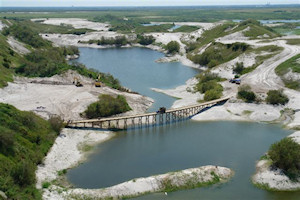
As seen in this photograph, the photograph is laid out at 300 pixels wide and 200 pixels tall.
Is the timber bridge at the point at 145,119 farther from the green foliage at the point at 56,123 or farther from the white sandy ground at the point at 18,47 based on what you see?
the white sandy ground at the point at 18,47

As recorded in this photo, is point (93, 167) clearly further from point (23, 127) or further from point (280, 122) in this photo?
point (280, 122)

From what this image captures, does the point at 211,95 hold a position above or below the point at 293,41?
below

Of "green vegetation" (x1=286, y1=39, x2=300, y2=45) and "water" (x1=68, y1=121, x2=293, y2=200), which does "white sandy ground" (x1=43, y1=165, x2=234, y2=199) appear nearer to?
"water" (x1=68, y1=121, x2=293, y2=200)

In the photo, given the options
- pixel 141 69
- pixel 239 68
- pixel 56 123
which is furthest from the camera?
pixel 141 69

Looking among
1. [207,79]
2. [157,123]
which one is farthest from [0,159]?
[207,79]

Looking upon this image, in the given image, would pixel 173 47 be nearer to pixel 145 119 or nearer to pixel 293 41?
pixel 293 41

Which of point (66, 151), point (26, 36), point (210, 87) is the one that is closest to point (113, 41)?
point (26, 36)

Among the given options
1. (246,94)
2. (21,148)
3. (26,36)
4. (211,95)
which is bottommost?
(211,95)

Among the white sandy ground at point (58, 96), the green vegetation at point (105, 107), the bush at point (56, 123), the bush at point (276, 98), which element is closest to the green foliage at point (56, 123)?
the bush at point (56, 123)
